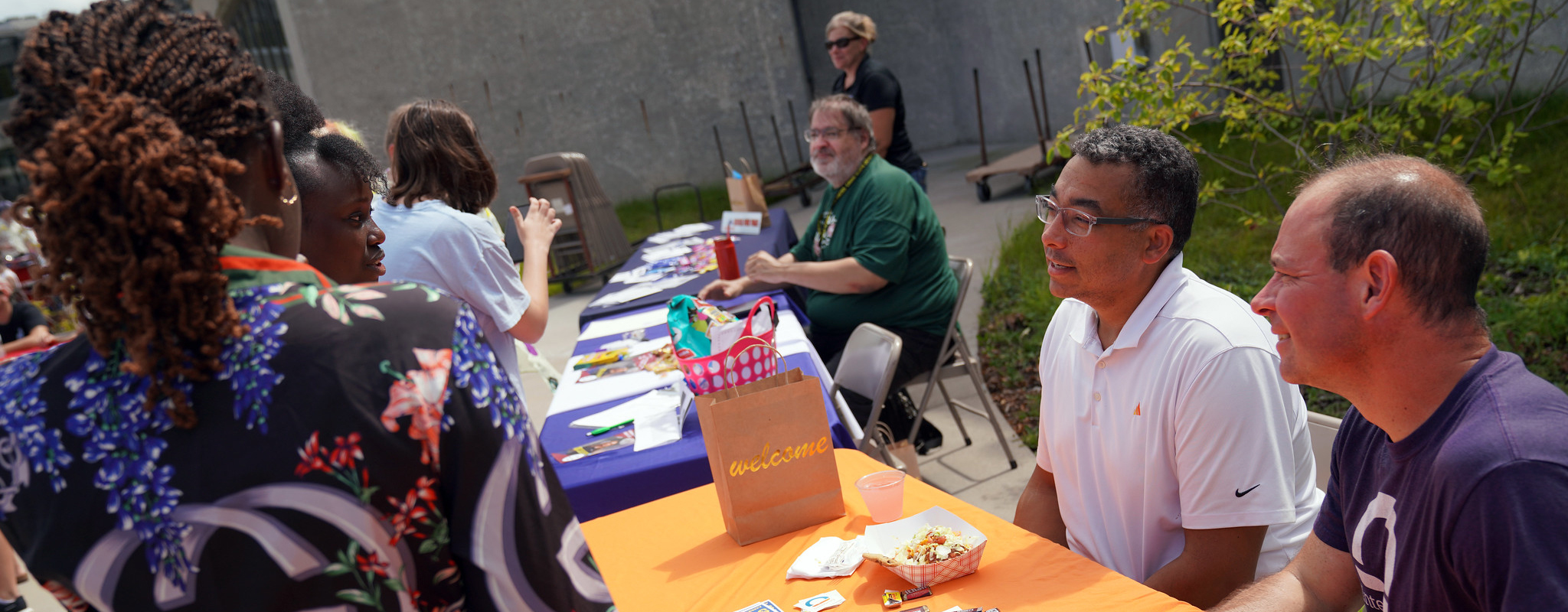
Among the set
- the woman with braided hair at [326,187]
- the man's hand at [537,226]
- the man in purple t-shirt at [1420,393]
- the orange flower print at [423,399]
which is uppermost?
the woman with braided hair at [326,187]

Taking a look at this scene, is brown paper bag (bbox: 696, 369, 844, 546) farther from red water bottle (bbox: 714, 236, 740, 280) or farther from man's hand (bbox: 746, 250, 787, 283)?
red water bottle (bbox: 714, 236, 740, 280)

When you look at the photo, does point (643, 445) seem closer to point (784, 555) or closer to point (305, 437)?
point (784, 555)

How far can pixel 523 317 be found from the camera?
8.69 ft

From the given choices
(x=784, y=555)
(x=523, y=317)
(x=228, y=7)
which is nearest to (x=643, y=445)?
(x=523, y=317)

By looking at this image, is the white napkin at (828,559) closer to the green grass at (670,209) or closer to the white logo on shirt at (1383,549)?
the white logo on shirt at (1383,549)

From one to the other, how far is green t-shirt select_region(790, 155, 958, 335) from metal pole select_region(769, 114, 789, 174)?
27.1ft

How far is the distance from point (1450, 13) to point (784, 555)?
11.4ft

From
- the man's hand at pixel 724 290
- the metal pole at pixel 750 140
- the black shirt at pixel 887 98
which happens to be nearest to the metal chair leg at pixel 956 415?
the man's hand at pixel 724 290

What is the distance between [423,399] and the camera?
802mm

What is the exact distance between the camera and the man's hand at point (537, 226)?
2.86 metres

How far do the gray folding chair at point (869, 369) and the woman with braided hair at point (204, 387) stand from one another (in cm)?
188

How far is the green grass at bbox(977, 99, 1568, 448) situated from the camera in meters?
3.60

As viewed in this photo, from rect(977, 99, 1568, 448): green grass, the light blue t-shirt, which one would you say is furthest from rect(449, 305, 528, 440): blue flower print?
rect(977, 99, 1568, 448): green grass

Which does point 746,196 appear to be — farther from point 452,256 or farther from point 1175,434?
point 1175,434
